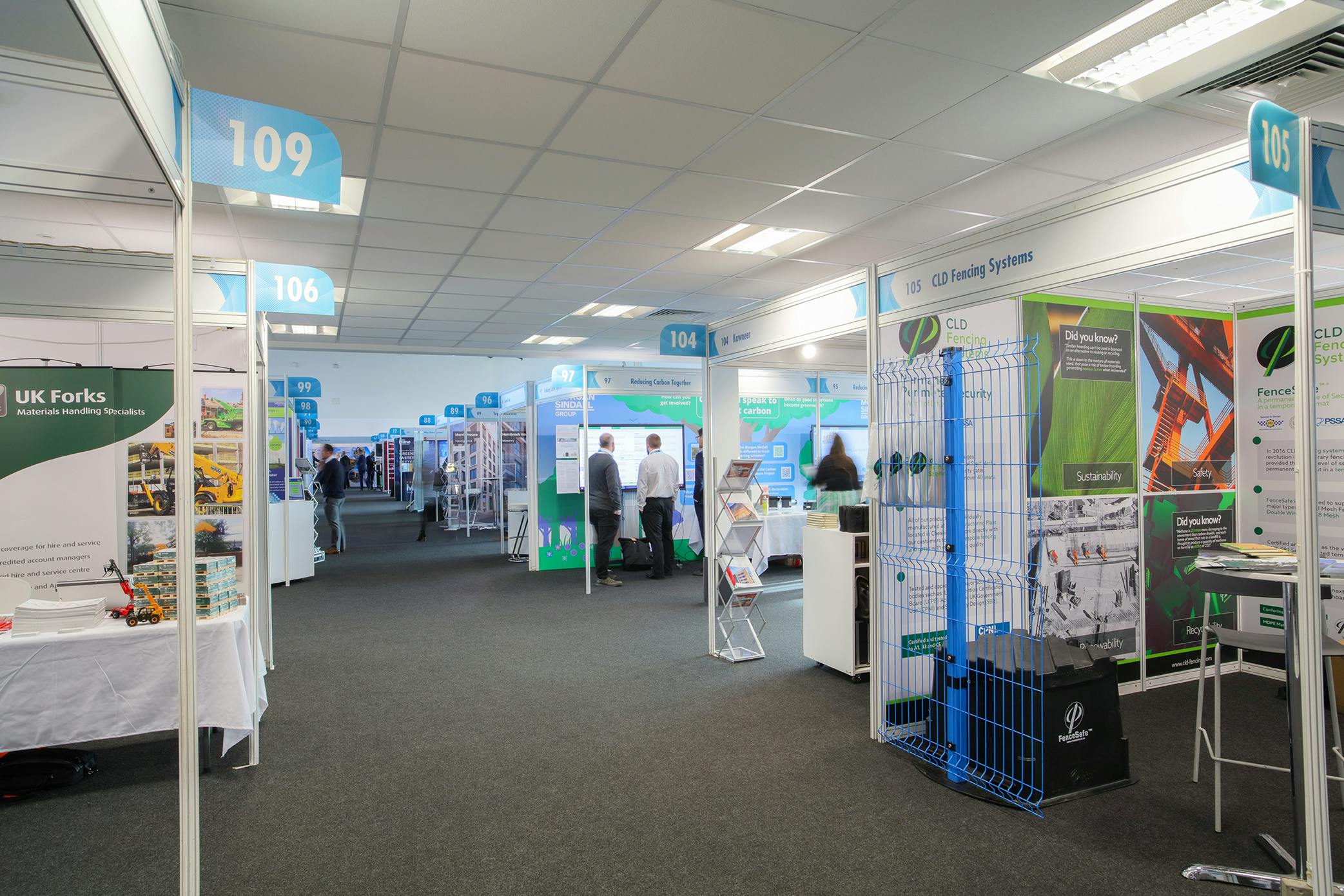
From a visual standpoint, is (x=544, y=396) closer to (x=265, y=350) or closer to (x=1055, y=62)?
(x=265, y=350)

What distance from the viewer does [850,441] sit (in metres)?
9.41

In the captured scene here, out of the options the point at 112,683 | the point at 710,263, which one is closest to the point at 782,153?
the point at 710,263

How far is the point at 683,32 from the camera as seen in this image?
2.99 meters

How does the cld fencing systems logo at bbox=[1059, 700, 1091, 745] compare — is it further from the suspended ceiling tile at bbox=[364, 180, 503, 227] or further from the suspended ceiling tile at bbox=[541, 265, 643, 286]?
the suspended ceiling tile at bbox=[541, 265, 643, 286]

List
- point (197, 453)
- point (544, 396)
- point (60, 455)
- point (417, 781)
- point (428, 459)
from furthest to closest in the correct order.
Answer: point (428, 459), point (544, 396), point (197, 453), point (60, 455), point (417, 781)

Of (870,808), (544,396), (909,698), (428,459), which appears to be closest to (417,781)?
(870,808)

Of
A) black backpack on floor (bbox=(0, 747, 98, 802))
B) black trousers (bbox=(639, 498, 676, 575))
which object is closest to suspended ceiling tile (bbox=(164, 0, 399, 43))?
black backpack on floor (bbox=(0, 747, 98, 802))

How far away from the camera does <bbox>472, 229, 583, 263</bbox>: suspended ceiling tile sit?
571 centimetres

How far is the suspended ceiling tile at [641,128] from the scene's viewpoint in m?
3.62

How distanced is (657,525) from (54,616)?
572 cm

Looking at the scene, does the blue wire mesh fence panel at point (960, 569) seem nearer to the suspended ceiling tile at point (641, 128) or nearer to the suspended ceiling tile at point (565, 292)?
the suspended ceiling tile at point (641, 128)

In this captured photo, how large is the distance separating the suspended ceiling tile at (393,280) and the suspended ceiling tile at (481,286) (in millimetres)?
138

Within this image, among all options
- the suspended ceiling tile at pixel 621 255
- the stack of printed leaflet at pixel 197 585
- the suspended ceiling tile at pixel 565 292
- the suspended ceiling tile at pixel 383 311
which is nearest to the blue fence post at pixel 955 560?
the stack of printed leaflet at pixel 197 585

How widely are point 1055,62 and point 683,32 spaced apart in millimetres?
1792
